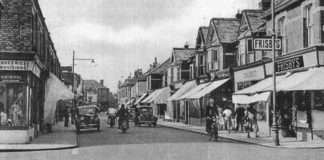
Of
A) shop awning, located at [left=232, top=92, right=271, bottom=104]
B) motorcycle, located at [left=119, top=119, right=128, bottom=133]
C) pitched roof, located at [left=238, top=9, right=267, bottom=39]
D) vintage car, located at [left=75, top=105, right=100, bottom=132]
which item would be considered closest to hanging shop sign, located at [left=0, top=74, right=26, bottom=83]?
motorcycle, located at [left=119, top=119, right=128, bottom=133]

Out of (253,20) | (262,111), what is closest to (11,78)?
(262,111)

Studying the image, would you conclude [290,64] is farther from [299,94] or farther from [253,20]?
[253,20]

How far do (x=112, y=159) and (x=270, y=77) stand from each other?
572 inches

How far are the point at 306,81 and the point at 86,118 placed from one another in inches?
600

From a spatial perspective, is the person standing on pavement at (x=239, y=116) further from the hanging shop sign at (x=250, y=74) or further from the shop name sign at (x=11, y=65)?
the shop name sign at (x=11, y=65)

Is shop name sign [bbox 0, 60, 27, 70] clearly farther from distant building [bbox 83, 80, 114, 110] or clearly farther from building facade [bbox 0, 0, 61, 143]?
distant building [bbox 83, 80, 114, 110]

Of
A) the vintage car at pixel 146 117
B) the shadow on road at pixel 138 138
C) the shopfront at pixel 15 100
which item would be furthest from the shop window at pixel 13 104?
the vintage car at pixel 146 117

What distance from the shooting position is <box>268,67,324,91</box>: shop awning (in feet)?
62.8

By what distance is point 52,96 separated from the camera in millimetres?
28203

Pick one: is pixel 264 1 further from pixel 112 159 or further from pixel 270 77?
pixel 112 159

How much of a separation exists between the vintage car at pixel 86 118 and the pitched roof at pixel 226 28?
438 inches

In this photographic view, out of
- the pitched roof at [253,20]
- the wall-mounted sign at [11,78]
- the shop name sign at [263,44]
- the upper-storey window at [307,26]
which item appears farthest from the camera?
the pitched roof at [253,20]

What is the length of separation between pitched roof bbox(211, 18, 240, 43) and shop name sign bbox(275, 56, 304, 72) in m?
11.2

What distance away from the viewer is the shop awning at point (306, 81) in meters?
19.1
